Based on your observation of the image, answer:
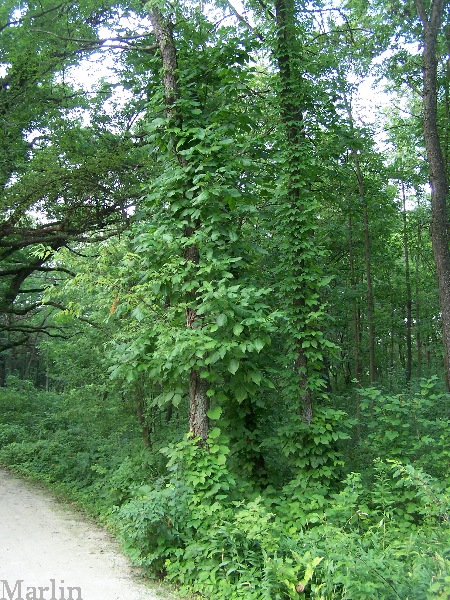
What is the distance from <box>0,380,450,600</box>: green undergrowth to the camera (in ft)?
13.6

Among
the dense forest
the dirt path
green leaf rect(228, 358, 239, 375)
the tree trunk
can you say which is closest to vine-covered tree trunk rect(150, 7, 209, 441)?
the dense forest

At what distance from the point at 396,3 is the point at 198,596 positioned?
38.4 ft

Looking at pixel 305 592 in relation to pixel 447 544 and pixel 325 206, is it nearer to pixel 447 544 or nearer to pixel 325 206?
pixel 447 544

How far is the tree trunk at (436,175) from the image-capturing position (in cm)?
916

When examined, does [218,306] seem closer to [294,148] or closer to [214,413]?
[214,413]

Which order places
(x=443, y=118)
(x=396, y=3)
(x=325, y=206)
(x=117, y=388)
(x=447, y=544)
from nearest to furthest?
(x=447, y=544) → (x=117, y=388) → (x=396, y=3) → (x=443, y=118) → (x=325, y=206)

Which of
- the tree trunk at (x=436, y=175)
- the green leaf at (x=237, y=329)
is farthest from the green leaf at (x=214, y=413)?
the tree trunk at (x=436, y=175)

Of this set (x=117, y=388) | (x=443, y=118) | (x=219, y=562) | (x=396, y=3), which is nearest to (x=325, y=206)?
(x=443, y=118)

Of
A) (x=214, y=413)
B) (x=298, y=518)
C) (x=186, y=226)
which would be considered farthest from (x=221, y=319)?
(x=298, y=518)

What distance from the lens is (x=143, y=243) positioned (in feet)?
20.5

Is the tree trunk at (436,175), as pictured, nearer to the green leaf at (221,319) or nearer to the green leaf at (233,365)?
the green leaf at (233,365)

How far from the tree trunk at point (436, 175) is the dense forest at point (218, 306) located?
0.14ft

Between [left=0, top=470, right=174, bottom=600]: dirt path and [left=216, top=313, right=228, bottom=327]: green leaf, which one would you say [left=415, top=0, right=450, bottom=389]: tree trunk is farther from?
[left=0, top=470, right=174, bottom=600]: dirt path

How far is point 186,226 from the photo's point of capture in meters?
6.62
